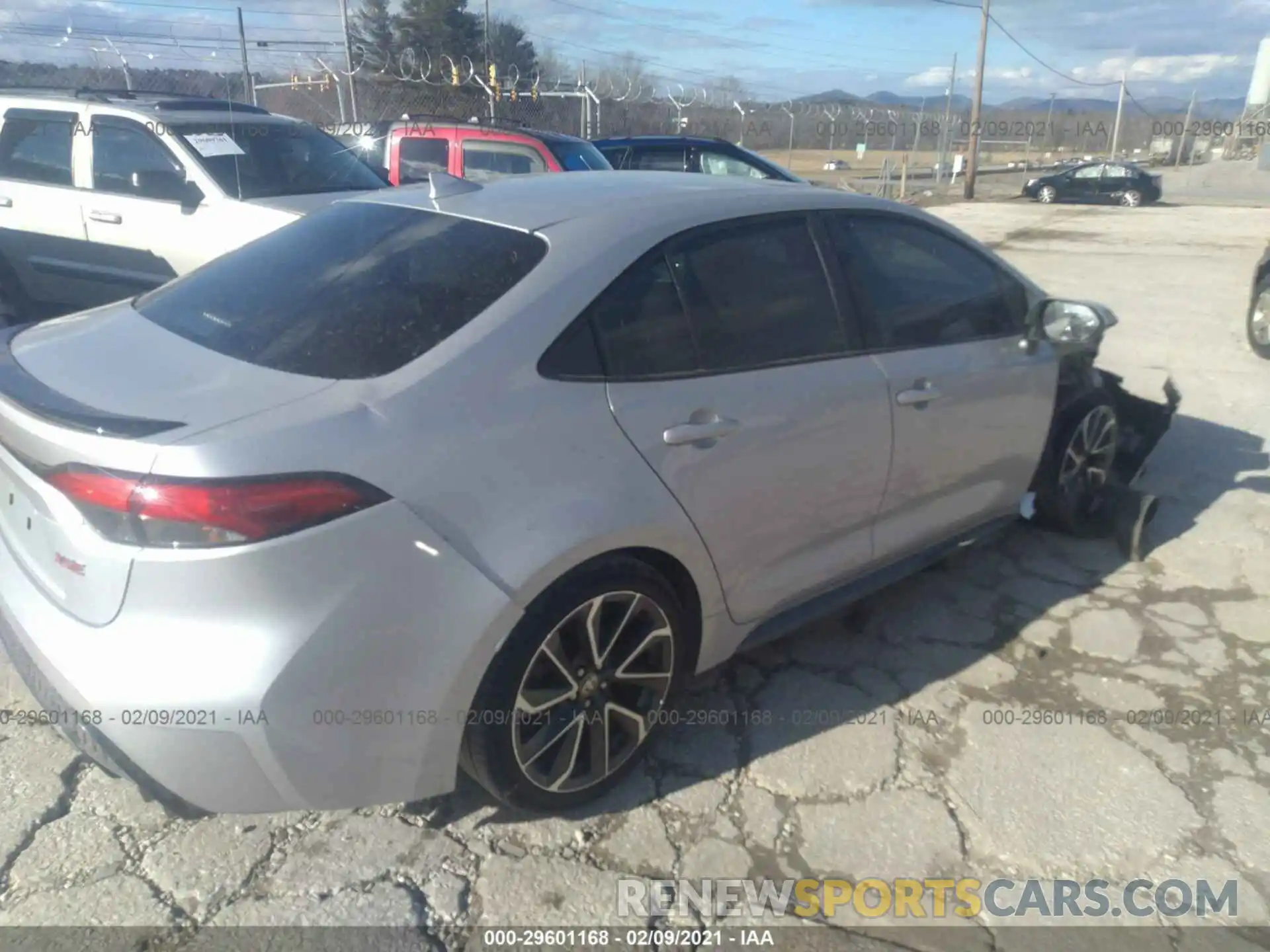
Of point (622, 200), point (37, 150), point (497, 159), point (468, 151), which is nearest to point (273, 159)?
point (37, 150)

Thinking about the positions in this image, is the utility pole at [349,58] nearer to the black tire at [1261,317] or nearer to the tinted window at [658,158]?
the tinted window at [658,158]

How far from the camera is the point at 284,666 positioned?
2.01m

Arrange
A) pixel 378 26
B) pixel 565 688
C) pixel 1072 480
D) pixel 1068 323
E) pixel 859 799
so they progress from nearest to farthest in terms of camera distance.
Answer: pixel 565 688 < pixel 859 799 < pixel 1068 323 < pixel 1072 480 < pixel 378 26

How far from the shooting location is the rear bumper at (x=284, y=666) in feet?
6.56

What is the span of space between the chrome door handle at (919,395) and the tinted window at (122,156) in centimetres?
560

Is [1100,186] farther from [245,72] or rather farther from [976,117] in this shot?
[245,72]

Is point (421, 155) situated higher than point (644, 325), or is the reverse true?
point (421, 155)

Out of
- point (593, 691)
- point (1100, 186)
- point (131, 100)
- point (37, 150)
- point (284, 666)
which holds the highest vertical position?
point (131, 100)

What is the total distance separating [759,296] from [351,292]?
3.88ft

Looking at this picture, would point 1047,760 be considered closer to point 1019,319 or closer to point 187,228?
point 1019,319

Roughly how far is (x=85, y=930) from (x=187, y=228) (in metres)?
5.24

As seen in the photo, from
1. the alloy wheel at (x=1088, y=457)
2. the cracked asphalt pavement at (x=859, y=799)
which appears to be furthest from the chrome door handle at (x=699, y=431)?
the alloy wheel at (x=1088, y=457)

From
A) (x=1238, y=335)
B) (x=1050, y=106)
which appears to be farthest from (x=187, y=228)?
(x=1050, y=106)

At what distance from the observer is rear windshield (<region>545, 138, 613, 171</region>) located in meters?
9.25
